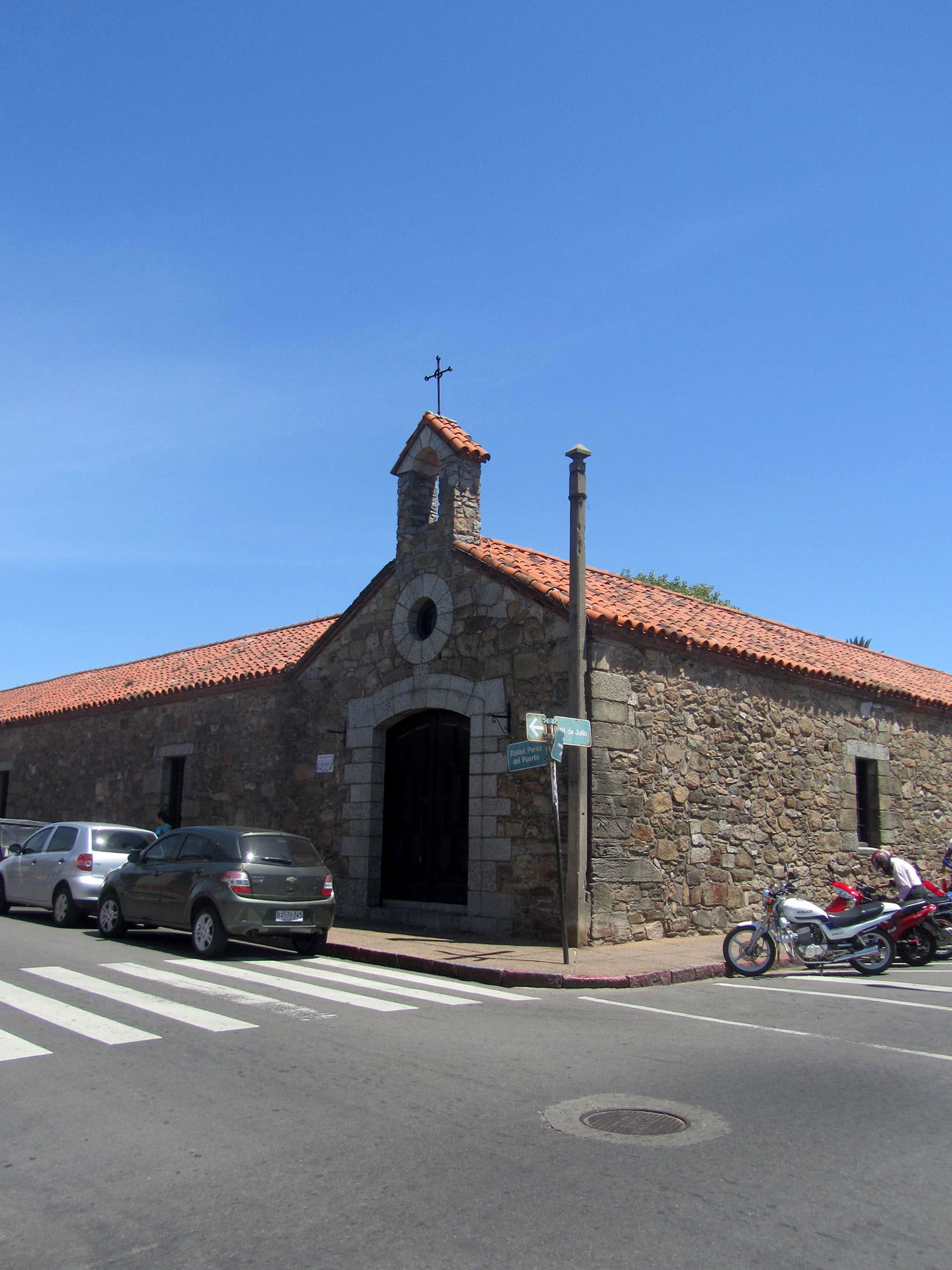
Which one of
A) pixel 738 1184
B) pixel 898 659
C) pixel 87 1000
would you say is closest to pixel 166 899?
pixel 87 1000

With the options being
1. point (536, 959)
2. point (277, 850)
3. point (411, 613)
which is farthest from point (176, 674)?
point (536, 959)

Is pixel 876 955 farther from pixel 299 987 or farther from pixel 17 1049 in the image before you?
pixel 17 1049

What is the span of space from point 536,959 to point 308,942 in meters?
2.78

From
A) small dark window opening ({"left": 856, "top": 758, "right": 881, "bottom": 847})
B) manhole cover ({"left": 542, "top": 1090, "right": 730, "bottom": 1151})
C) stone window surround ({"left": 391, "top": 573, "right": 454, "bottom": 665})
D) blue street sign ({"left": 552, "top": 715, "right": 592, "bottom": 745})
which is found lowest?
manhole cover ({"left": 542, "top": 1090, "right": 730, "bottom": 1151})

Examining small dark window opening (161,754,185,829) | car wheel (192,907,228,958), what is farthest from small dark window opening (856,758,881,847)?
small dark window opening (161,754,185,829)

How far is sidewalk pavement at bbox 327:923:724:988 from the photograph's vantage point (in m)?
10.2

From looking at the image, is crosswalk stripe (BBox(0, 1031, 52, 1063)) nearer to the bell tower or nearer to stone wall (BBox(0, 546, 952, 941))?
stone wall (BBox(0, 546, 952, 941))

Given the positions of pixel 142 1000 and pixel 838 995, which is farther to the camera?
pixel 838 995

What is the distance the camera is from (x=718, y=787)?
14359 millimetres

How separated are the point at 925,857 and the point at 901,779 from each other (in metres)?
1.54

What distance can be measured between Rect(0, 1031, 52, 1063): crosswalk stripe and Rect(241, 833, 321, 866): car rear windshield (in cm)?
478

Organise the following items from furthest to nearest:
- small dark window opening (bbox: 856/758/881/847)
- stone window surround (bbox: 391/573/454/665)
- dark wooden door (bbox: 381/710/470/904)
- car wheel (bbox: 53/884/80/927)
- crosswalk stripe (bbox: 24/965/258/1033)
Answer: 1. small dark window opening (bbox: 856/758/881/847)
2. stone window surround (bbox: 391/573/454/665)
3. dark wooden door (bbox: 381/710/470/904)
4. car wheel (bbox: 53/884/80/927)
5. crosswalk stripe (bbox: 24/965/258/1033)

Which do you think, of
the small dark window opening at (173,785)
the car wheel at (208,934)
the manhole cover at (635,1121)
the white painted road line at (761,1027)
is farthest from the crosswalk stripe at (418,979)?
the small dark window opening at (173,785)

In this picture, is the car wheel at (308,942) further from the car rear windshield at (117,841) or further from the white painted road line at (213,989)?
the car rear windshield at (117,841)
